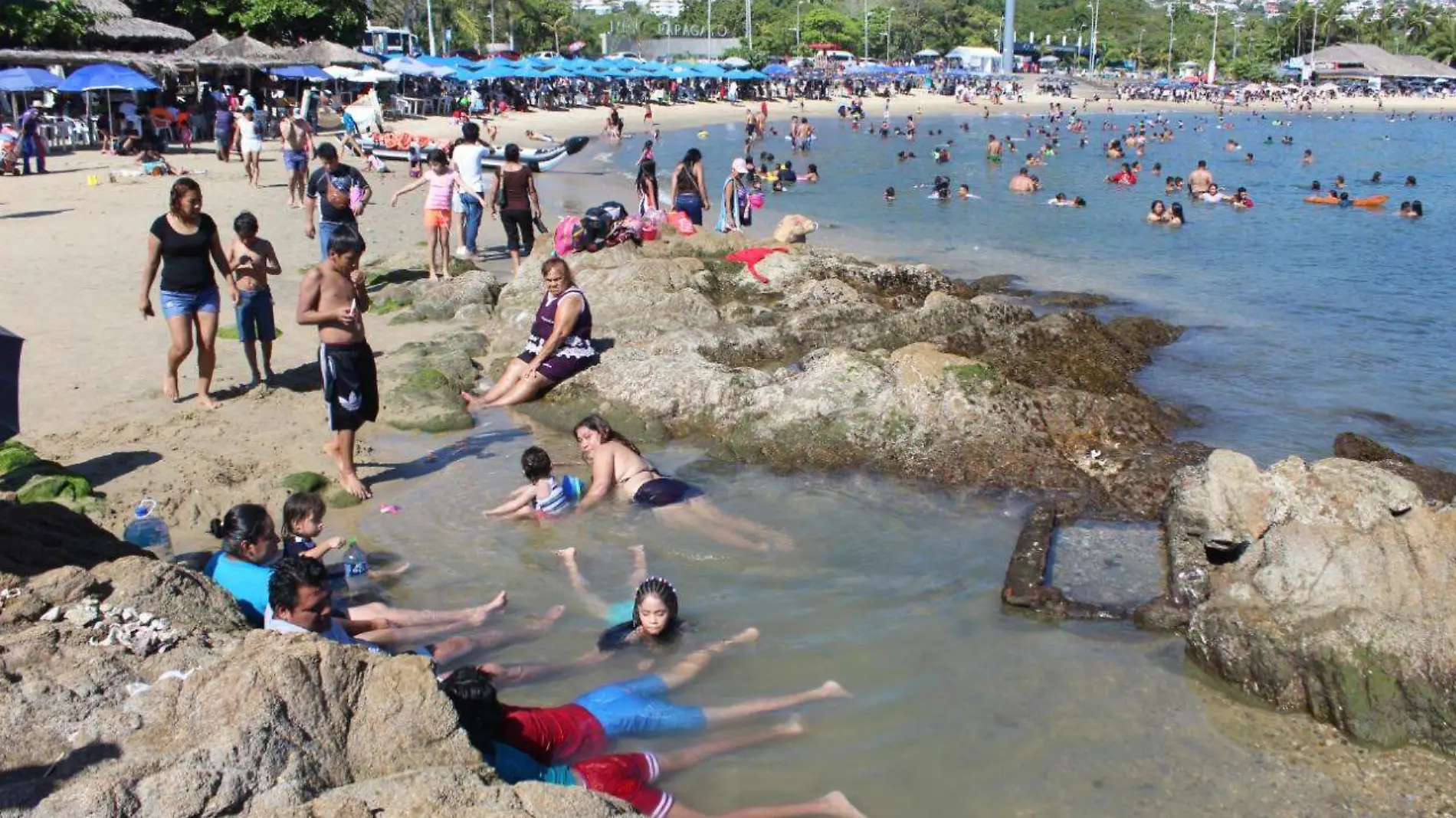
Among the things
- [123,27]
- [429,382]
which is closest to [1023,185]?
[429,382]

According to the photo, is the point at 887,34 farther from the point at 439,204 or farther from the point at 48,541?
the point at 48,541

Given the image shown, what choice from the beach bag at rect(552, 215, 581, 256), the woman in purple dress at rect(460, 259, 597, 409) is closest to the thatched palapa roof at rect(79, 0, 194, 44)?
the beach bag at rect(552, 215, 581, 256)

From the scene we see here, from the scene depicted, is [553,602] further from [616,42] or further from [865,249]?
[616,42]

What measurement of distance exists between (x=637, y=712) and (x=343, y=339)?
3.23 metres

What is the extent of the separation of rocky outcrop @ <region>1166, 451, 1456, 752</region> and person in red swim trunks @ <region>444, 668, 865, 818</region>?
202cm

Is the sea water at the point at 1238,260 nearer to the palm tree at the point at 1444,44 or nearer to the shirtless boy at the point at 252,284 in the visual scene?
the shirtless boy at the point at 252,284

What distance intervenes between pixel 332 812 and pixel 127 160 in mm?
23912

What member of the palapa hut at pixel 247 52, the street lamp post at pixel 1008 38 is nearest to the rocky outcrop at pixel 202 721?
the palapa hut at pixel 247 52

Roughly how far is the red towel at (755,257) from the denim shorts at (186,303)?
5965mm

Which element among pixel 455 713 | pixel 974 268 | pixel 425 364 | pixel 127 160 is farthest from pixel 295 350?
pixel 127 160

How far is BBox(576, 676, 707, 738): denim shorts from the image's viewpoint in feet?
15.2

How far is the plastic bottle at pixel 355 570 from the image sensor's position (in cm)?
605

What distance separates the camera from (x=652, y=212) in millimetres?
14492

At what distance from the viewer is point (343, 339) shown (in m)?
6.77
